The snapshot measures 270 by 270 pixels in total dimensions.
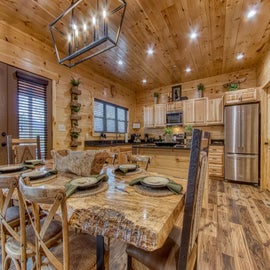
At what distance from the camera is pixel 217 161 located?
4109 millimetres

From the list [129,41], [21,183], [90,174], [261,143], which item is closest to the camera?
[21,183]

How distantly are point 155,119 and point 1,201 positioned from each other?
4.86 meters

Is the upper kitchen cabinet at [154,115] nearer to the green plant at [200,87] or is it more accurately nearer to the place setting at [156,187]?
the green plant at [200,87]

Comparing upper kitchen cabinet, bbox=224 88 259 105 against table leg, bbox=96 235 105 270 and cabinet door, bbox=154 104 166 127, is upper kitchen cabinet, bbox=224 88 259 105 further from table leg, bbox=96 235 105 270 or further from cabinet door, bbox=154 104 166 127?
table leg, bbox=96 235 105 270

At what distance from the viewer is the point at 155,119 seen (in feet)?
18.0

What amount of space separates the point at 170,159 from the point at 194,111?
258 cm

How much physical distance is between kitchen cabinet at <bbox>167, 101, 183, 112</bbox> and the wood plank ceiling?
1062 millimetres

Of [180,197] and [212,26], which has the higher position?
[212,26]

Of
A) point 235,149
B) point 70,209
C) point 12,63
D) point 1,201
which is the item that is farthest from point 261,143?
point 12,63

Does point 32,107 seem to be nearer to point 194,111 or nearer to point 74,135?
point 74,135

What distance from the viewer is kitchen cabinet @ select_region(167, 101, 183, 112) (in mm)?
4996

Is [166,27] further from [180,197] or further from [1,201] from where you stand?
[1,201]

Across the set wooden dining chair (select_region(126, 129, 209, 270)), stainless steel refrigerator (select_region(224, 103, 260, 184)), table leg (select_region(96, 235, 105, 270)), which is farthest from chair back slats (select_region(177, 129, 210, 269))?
stainless steel refrigerator (select_region(224, 103, 260, 184))

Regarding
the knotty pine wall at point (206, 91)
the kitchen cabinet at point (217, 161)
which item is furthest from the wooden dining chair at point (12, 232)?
the knotty pine wall at point (206, 91)
